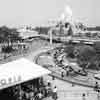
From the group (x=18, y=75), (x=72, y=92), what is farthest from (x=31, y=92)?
(x=72, y=92)

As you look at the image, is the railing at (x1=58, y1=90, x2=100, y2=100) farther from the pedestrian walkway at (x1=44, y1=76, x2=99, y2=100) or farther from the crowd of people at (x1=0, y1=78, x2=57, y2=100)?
the crowd of people at (x1=0, y1=78, x2=57, y2=100)

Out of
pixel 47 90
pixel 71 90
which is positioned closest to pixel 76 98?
pixel 71 90

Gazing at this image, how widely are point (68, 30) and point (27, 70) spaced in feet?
156

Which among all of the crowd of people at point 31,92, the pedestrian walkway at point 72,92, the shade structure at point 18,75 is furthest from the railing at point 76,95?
the shade structure at point 18,75

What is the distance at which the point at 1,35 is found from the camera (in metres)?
37.2

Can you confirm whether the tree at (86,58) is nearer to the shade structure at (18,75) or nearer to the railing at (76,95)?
the railing at (76,95)

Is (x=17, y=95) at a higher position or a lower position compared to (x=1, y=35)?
lower

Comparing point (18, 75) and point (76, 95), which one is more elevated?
point (18, 75)

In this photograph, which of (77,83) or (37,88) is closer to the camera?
(37,88)

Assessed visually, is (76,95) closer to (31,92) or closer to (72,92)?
(72,92)

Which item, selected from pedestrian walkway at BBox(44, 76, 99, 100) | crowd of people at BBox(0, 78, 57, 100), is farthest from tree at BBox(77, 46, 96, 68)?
crowd of people at BBox(0, 78, 57, 100)

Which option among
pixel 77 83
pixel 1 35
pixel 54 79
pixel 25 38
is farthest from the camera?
pixel 25 38

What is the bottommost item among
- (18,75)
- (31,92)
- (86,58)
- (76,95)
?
(76,95)

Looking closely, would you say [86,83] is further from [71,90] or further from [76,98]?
[76,98]
